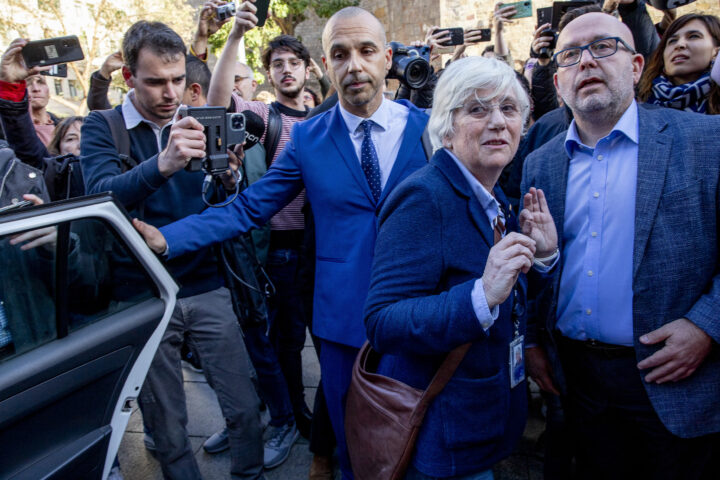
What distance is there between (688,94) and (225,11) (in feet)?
7.95

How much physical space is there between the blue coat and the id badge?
5 centimetres

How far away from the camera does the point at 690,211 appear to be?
1.61 metres

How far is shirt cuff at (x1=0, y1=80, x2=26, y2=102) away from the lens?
8.77 feet

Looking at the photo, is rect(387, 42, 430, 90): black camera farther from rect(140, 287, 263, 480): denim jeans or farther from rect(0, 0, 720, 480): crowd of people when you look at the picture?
rect(140, 287, 263, 480): denim jeans

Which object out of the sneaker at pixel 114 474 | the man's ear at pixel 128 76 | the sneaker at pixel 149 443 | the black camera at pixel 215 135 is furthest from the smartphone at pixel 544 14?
the sneaker at pixel 114 474

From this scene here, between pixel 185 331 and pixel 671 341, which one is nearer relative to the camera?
pixel 671 341

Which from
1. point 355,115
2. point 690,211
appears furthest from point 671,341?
point 355,115

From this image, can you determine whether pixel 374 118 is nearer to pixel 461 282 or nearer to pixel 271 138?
pixel 461 282

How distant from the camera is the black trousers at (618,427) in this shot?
1731 mm

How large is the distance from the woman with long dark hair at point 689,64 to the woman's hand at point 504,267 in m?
1.90

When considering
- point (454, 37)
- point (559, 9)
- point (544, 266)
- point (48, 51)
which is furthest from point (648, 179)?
point (48, 51)

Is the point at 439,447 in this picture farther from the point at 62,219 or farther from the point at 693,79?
the point at 693,79

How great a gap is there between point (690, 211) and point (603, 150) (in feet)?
1.18

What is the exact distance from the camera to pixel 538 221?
165 centimetres
